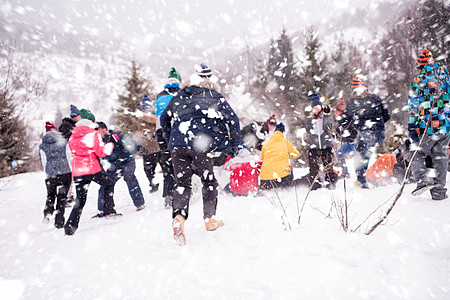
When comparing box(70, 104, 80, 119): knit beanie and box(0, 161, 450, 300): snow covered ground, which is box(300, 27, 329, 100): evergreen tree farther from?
box(0, 161, 450, 300): snow covered ground

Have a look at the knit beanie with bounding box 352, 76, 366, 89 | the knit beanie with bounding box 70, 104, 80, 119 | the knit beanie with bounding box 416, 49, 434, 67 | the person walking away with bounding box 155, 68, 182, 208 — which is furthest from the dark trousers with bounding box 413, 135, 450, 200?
the knit beanie with bounding box 70, 104, 80, 119

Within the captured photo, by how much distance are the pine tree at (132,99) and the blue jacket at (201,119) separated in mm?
18649

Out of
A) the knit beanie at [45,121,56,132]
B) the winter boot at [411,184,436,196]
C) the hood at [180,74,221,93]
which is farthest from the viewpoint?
the knit beanie at [45,121,56,132]

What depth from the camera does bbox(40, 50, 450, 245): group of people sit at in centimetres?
290

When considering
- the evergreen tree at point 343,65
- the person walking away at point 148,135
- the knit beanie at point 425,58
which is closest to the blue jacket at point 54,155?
the person walking away at point 148,135

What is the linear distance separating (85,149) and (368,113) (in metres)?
5.22

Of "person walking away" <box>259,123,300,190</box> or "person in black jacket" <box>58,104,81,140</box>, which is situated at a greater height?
"person in black jacket" <box>58,104,81,140</box>

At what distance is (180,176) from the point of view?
2.89m

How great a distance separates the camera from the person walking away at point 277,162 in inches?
189

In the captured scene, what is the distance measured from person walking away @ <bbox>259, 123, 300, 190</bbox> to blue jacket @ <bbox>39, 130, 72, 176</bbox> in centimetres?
359

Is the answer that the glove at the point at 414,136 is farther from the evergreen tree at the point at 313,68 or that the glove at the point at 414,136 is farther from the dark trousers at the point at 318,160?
the evergreen tree at the point at 313,68

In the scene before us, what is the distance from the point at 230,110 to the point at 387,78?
3273cm

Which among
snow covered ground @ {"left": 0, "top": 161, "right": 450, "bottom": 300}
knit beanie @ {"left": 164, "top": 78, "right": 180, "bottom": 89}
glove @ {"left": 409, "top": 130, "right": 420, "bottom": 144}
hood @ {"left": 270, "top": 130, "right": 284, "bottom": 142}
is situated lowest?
snow covered ground @ {"left": 0, "top": 161, "right": 450, "bottom": 300}

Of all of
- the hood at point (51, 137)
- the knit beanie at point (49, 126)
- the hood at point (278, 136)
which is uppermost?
the knit beanie at point (49, 126)
